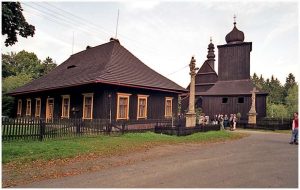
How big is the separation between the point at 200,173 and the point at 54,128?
28.7 ft

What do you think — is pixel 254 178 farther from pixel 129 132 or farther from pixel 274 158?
pixel 129 132

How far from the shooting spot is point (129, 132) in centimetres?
1883

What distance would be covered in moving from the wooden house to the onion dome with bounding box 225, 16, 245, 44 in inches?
752

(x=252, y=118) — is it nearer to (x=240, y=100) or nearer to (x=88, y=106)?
(x=240, y=100)

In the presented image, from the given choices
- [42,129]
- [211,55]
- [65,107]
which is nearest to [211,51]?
[211,55]

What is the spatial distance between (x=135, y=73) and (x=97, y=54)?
506 centimetres

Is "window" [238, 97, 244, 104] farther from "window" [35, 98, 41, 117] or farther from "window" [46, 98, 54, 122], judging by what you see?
"window" [35, 98, 41, 117]

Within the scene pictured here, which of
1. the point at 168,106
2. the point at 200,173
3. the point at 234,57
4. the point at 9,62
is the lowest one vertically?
the point at 200,173

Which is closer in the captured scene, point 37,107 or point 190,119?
point 190,119

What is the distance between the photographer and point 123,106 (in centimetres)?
2219

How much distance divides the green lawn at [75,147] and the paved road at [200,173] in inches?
101

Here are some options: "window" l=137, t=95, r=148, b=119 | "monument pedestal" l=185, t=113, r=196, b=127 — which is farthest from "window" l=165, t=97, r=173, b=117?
"monument pedestal" l=185, t=113, r=196, b=127

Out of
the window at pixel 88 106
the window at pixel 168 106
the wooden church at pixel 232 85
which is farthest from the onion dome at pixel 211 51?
the window at pixel 88 106

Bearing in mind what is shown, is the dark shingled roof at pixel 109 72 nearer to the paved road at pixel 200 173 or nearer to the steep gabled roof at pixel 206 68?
the paved road at pixel 200 173
